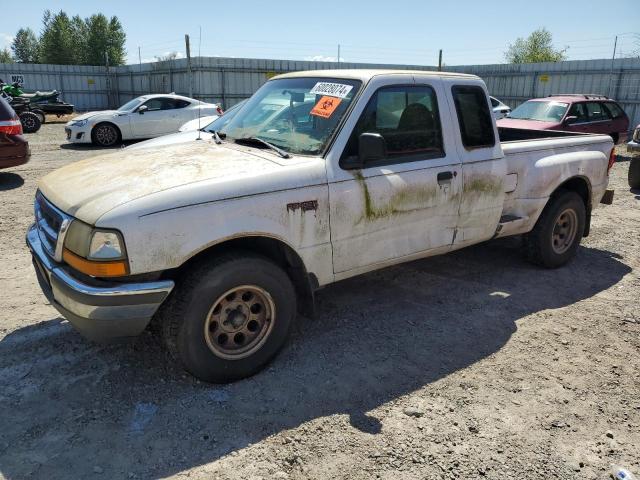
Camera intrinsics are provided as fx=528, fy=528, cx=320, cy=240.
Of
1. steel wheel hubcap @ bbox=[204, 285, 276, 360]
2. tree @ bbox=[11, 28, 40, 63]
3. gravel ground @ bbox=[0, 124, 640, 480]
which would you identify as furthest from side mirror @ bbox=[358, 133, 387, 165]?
tree @ bbox=[11, 28, 40, 63]

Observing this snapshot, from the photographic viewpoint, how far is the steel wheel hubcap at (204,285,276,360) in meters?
3.34

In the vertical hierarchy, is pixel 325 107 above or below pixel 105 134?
above

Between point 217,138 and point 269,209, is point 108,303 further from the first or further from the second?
point 217,138

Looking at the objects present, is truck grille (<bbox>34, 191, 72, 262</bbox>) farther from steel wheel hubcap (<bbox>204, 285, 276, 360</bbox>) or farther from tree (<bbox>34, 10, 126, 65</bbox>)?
tree (<bbox>34, 10, 126, 65</bbox>)

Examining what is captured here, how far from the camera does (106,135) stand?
15109mm

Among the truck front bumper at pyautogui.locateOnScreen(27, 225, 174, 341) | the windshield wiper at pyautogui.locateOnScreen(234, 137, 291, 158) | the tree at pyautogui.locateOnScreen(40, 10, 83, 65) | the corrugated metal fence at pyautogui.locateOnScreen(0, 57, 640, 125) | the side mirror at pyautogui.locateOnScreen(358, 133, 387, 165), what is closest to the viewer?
the truck front bumper at pyautogui.locateOnScreen(27, 225, 174, 341)

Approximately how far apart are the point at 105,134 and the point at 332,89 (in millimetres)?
12840

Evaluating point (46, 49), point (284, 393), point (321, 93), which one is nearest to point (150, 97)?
point (321, 93)

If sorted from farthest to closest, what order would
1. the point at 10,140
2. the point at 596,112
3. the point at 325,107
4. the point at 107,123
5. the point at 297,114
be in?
the point at 107,123 → the point at 596,112 → the point at 10,140 → the point at 297,114 → the point at 325,107

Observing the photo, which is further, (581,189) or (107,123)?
(107,123)

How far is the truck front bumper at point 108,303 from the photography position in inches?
116

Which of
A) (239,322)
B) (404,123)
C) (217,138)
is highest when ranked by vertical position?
(404,123)

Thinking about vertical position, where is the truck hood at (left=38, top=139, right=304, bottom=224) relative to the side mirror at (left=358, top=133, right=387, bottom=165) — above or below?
below

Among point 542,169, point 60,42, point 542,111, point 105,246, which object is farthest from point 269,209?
point 60,42
